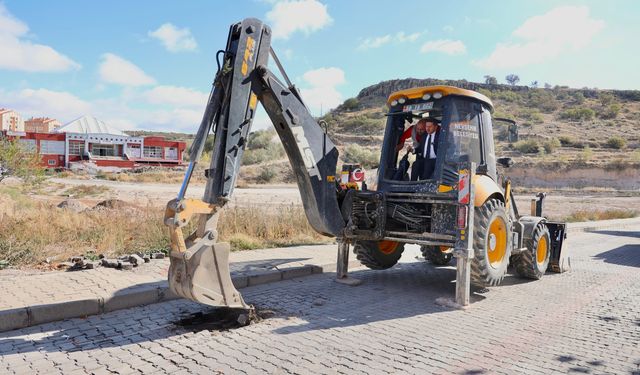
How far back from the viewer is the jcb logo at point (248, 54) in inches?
209

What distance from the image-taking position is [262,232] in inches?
452

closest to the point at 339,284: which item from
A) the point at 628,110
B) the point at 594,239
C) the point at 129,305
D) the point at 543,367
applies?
the point at 129,305

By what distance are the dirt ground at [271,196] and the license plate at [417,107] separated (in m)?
13.2

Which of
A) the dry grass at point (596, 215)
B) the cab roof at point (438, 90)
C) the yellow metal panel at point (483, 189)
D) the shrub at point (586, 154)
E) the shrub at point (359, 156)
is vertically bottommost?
the dry grass at point (596, 215)

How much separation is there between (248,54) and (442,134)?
3115 mm

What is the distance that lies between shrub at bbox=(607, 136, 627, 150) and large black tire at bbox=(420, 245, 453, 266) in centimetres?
5092

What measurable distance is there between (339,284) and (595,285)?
4373 millimetres

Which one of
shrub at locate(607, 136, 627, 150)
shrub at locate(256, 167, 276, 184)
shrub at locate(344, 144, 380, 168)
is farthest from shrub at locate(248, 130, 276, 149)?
shrub at locate(607, 136, 627, 150)

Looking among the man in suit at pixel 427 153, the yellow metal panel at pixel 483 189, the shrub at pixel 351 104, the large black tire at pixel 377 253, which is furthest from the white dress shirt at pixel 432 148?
the shrub at pixel 351 104

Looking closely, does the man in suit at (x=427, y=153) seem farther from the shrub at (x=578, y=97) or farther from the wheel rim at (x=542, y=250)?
the shrub at (x=578, y=97)

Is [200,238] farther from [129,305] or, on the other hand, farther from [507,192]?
[507,192]

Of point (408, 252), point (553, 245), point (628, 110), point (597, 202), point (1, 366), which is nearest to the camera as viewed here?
point (1, 366)

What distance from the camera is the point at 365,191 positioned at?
7316mm

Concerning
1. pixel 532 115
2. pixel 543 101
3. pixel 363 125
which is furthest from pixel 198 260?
pixel 543 101
